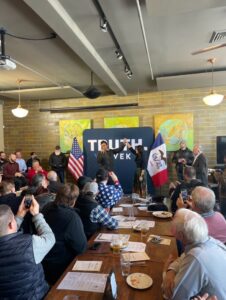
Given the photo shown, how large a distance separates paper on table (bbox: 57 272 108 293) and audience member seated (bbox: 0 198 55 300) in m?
0.19

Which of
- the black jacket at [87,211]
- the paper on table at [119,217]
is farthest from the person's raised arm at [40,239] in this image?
the paper on table at [119,217]

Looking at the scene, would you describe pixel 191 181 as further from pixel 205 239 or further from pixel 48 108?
pixel 48 108

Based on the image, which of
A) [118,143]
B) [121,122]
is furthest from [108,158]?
[121,122]

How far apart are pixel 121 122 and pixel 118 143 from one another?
36.2 inches

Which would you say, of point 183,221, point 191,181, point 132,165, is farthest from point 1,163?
point 183,221

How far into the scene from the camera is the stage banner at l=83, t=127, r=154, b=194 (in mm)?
6990

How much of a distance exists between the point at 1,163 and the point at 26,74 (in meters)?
2.85

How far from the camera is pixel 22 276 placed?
1520 millimetres

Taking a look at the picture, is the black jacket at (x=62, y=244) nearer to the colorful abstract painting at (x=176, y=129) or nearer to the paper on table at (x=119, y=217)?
the paper on table at (x=119, y=217)

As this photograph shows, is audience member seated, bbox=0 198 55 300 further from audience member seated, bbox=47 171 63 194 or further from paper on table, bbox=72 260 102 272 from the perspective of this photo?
audience member seated, bbox=47 171 63 194

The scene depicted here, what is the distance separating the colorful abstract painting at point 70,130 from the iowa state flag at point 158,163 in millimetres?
2345

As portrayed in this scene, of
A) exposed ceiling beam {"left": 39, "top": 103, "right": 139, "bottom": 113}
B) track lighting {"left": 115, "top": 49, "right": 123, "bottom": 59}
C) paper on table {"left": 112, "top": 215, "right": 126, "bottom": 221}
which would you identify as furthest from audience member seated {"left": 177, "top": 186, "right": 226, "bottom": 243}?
exposed ceiling beam {"left": 39, "top": 103, "right": 139, "bottom": 113}

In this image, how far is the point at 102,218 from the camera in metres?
2.51

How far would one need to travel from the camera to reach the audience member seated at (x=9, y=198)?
3.12 metres
